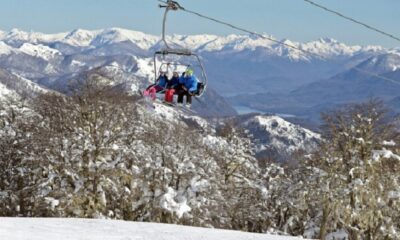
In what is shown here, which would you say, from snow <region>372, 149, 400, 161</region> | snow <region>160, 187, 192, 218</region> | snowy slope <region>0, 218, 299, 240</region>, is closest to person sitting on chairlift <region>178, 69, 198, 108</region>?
snowy slope <region>0, 218, 299, 240</region>

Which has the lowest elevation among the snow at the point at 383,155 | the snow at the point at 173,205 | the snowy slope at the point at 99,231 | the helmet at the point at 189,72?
the snowy slope at the point at 99,231

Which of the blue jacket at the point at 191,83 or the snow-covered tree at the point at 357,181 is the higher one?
the blue jacket at the point at 191,83

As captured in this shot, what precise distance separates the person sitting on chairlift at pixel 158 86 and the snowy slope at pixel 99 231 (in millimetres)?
5071

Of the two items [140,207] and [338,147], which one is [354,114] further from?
[140,207]

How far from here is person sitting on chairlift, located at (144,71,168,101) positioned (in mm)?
21250

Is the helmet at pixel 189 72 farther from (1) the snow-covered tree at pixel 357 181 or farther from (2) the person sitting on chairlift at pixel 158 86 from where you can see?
(1) the snow-covered tree at pixel 357 181

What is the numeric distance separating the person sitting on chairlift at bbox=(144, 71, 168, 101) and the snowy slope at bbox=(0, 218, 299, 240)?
507cm

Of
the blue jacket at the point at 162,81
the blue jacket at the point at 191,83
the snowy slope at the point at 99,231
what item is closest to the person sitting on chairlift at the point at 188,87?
the blue jacket at the point at 191,83

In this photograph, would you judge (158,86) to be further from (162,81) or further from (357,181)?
(357,181)

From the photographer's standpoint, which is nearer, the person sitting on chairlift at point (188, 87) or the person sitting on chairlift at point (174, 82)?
the person sitting on chairlift at point (188, 87)

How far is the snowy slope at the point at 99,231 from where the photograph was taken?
20.7 metres

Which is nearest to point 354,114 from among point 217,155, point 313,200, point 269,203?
→ point 313,200

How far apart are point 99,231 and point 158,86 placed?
230 inches

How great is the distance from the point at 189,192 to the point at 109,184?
446cm
